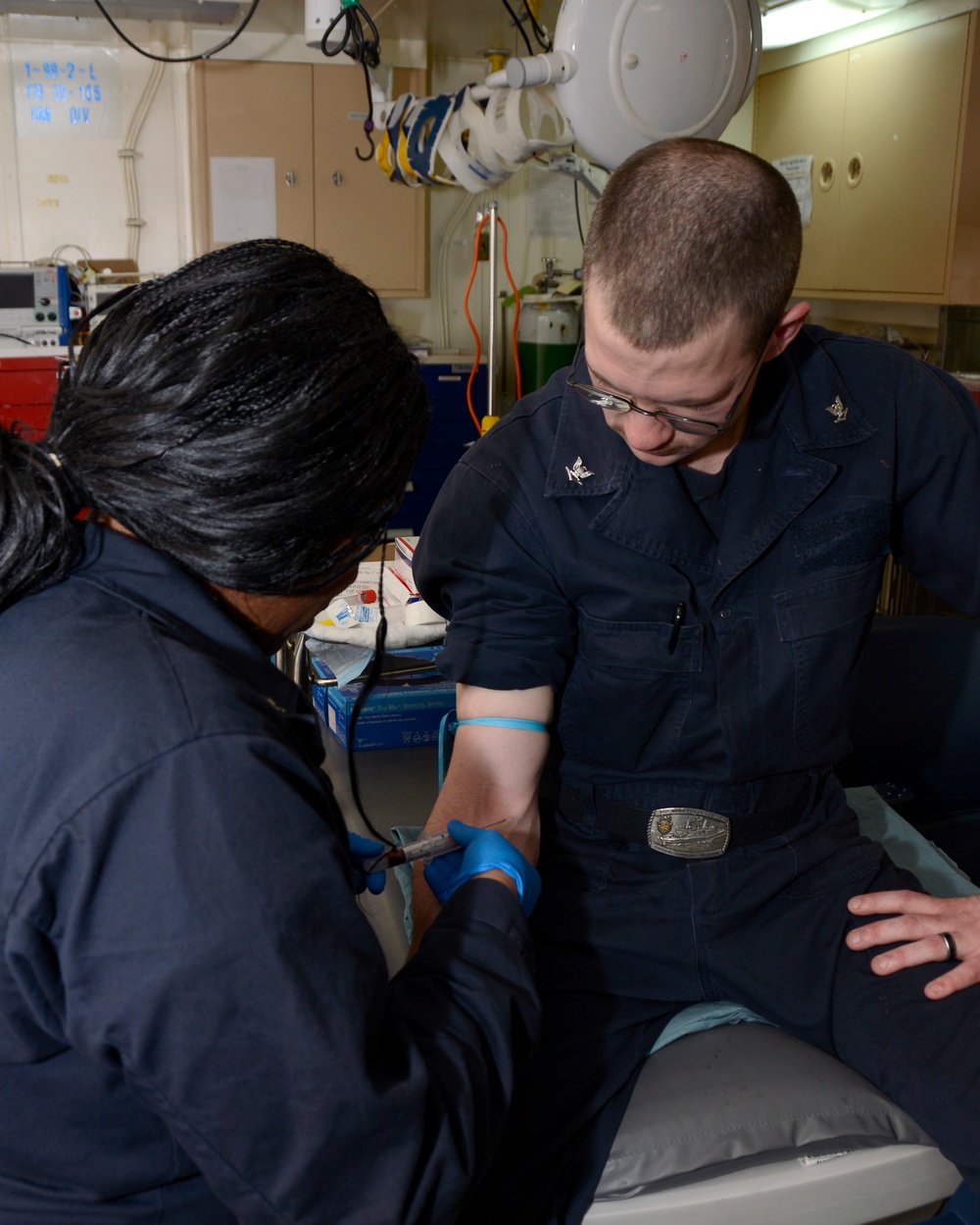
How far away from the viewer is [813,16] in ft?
10.8

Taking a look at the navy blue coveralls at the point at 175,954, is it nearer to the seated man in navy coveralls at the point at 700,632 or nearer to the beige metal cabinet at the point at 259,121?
the seated man in navy coveralls at the point at 700,632

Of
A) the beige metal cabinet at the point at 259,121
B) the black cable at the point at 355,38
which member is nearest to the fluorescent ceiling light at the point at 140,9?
the beige metal cabinet at the point at 259,121

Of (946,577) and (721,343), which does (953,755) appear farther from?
(721,343)

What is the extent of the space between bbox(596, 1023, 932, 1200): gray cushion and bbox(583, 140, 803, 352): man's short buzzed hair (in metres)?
0.76

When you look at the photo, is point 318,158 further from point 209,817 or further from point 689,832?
point 209,817

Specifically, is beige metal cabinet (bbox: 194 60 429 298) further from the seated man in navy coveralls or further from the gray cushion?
the gray cushion

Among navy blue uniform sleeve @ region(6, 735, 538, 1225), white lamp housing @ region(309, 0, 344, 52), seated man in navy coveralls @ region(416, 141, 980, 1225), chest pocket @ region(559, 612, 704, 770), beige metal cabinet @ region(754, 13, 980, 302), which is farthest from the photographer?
beige metal cabinet @ region(754, 13, 980, 302)

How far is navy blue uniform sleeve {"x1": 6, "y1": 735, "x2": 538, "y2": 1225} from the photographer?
0.61 m

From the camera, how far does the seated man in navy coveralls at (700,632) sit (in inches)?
46.1

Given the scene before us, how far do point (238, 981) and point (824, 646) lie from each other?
885 mm

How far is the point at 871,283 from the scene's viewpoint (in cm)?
346

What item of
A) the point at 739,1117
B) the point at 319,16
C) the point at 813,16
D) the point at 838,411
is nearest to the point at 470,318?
the point at 813,16

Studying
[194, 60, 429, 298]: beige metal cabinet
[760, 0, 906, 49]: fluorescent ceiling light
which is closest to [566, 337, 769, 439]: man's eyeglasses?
[760, 0, 906, 49]: fluorescent ceiling light

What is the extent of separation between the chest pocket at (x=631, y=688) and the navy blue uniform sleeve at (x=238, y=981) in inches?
25.2
